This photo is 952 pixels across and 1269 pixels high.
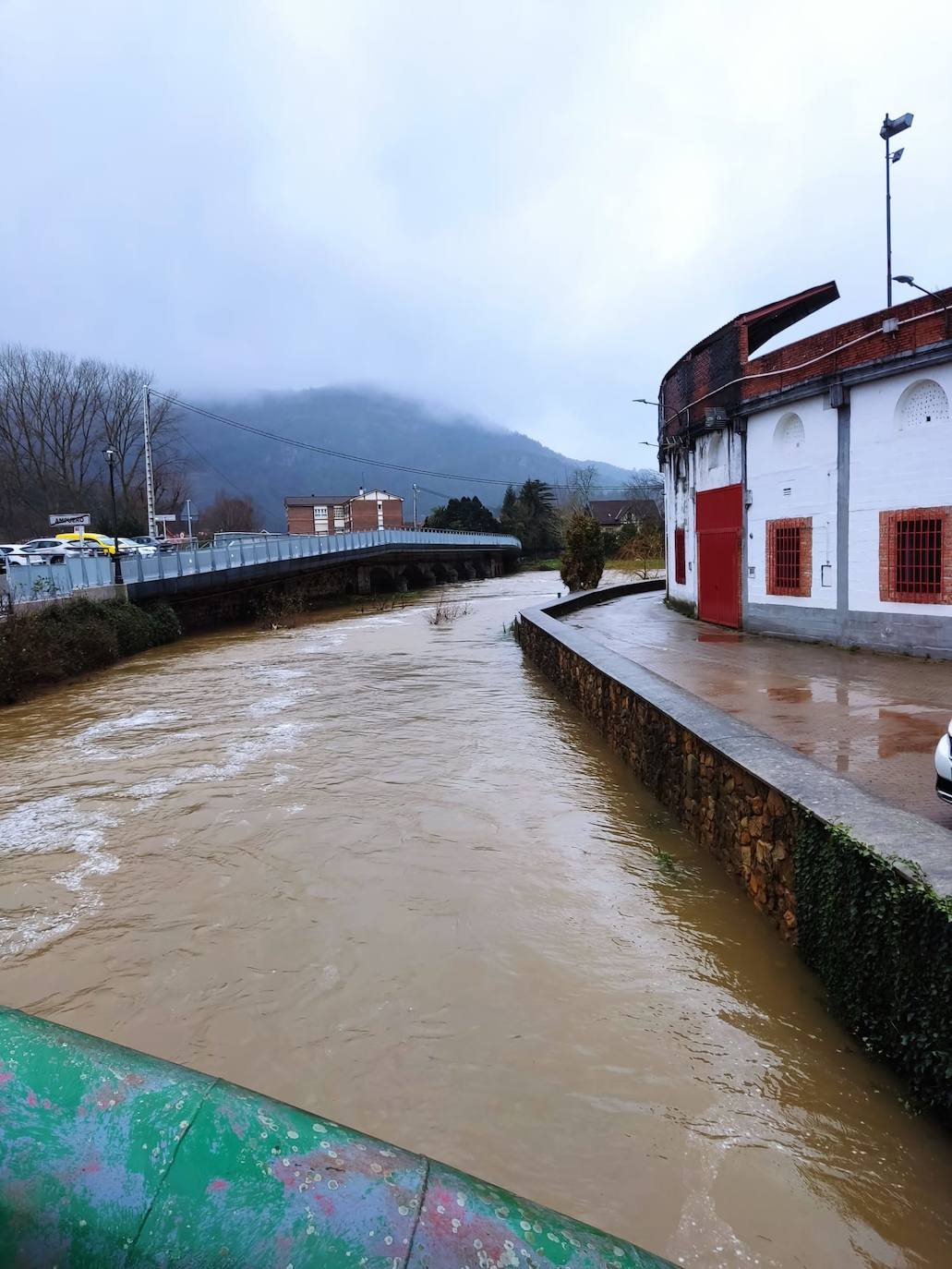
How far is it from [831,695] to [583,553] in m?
19.0

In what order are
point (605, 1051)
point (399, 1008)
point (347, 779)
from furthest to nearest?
point (347, 779), point (399, 1008), point (605, 1051)

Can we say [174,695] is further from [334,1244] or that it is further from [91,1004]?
[334,1244]

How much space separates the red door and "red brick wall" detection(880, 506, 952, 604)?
4.05 m

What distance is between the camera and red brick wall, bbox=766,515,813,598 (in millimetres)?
15178

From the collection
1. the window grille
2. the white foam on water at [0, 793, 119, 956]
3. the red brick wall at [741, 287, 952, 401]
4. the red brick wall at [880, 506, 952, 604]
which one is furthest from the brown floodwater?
the window grille

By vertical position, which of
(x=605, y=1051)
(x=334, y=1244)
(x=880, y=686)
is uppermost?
(x=334, y=1244)

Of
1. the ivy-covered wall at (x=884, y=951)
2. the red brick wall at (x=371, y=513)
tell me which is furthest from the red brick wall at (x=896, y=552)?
the red brick wall at (x=371, y=513)

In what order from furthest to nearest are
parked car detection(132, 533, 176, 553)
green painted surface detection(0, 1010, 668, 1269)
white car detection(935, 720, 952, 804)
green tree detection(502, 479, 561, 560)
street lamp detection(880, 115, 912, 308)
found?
green tree detection(502, 479, 561, 560) < parked car detection(132, 533, 176, 553) < street lamp detection(880, 115, 912, 308) < white car detection(935, 720, 952, 804) < green painted surface detection(0, 1010, 668, 1269)

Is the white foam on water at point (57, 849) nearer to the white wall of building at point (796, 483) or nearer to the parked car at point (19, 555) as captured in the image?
the white wall of building at point (796, 483)

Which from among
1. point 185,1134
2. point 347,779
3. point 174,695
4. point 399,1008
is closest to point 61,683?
point 174,695

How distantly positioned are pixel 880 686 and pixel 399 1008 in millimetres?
8287

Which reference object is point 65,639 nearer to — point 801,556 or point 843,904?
point 801,556

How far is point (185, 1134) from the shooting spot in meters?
1.14

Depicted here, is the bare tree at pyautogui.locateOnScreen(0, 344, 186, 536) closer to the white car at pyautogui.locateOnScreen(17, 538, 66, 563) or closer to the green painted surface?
the white car at pyautogui.locateOnScreen(17, 538, 66, 563)
